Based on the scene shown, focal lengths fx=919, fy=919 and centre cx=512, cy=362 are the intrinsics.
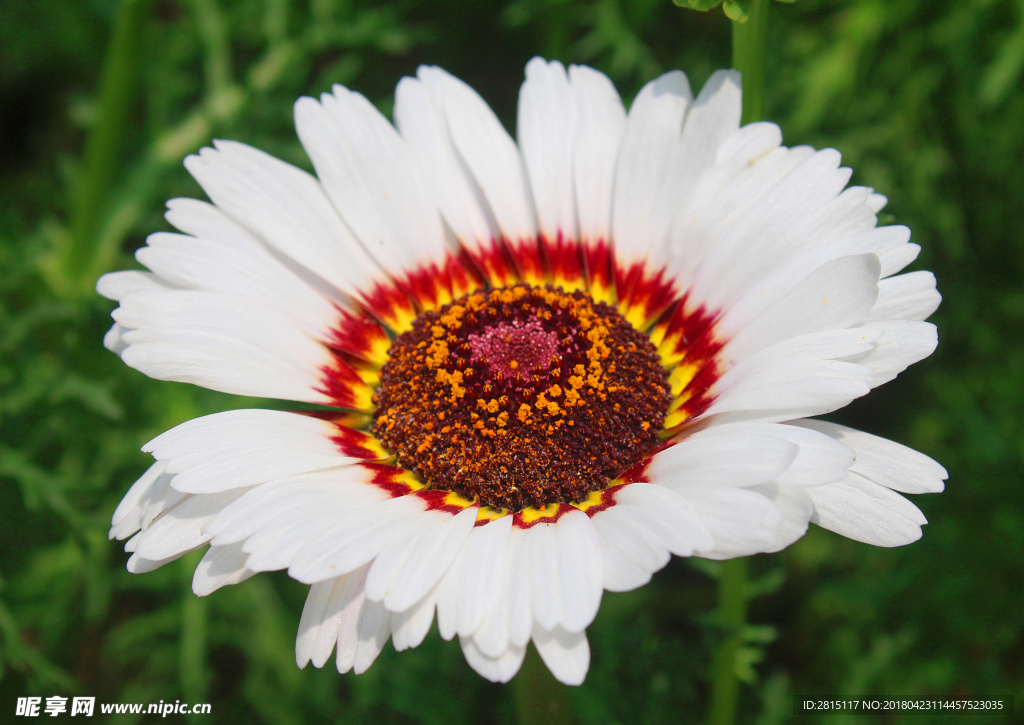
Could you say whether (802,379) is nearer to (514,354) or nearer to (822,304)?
(822,304)

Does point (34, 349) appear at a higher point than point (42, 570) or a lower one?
higher

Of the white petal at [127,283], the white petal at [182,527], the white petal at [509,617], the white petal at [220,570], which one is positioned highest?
the white petal at [127,283]

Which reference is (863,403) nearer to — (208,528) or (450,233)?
(450,233)

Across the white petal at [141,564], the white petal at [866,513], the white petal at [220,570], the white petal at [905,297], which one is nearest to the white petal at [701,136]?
the white petal at [905,297]

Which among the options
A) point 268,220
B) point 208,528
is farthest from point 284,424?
point 268,220

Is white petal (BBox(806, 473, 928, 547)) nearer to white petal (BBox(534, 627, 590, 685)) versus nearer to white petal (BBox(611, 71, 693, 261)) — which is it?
white petal (BBox(534, 627, 590, 685))

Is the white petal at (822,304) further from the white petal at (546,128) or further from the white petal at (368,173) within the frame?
the white petal at (368,173)

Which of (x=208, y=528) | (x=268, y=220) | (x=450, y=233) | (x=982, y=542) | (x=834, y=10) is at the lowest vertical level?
(x=208, y=528)

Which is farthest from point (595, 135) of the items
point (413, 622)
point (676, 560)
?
point (676, 560)
